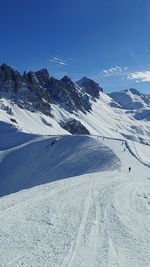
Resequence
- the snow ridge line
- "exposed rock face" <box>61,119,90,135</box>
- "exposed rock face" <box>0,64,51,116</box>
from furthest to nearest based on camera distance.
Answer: "exposed rock face" <box>0,64,51,116</box> → "exposed rock face" <box>61,119,90,135</box> → the snow ridge line

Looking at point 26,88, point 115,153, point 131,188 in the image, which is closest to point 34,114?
point 26,88

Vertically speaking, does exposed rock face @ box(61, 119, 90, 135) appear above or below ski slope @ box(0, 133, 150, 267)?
above

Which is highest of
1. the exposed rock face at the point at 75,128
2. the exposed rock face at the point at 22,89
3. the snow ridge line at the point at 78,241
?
the exposed rock face at the point at 22,89

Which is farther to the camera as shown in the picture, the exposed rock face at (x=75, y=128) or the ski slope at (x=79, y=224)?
the exposed rock face at (x=75, y=128)

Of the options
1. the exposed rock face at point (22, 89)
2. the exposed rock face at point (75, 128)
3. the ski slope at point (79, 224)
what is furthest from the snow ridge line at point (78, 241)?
the exposed rock face at point (22, 89)

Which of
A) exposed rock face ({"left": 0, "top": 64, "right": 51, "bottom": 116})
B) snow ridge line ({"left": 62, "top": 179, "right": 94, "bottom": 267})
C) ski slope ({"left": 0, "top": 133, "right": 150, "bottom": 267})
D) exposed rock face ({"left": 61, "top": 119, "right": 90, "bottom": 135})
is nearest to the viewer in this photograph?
snow ridge line ({"left": 62, "top": 179, "right": 94, "bottom": 267})

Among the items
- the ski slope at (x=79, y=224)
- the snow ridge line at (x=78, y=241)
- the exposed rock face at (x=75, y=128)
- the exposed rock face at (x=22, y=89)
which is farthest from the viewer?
the exposed rock face at (x=22, y=89)

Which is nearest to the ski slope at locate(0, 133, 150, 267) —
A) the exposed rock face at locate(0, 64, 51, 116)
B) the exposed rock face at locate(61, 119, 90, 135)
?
the exposed rock face at locate(61, 119, 90, 135)

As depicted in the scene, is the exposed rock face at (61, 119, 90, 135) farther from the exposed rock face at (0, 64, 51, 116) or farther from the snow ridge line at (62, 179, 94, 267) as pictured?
the snow ridge line at (62, 179, 94, 267)

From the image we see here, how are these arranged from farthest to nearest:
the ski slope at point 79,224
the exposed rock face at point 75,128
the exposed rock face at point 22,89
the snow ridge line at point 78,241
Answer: the exposed rock face at point 22,89 < the exposed rock face at point 75,128 < the ski slope at point 79,224 < the snow ridge line at point 78,241

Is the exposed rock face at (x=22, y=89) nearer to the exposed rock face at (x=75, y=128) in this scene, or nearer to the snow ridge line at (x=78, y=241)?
the exposed rock face at (x=75, y=128)

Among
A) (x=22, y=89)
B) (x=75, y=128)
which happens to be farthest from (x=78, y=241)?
(x=22, y=89)
